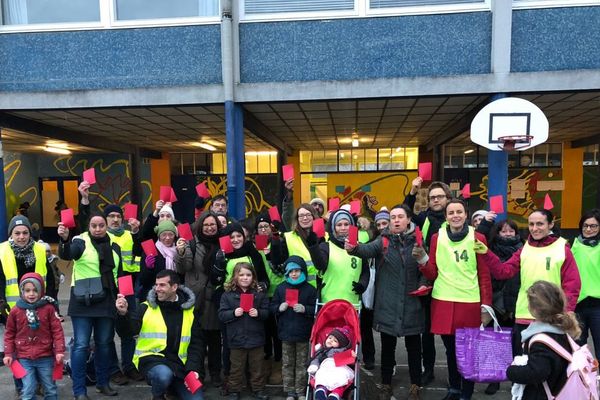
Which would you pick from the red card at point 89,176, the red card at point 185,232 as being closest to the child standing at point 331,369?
the red card at point 185,232

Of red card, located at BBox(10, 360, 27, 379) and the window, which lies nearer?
red card, located at BBox(10, 360, 27, 379)

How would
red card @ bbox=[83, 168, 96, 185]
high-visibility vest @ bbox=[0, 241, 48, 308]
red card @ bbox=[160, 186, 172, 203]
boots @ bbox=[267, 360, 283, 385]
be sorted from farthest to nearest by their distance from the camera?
1. red card @ bbox=[160, 186, 172, 203]
2. boots @ bbox=[267, 360, 283, 385]
3. high-visibility vest @ bbox=[0, 241, 48, 308]
4. red card @ bbox=[83, 168, 96, 185]

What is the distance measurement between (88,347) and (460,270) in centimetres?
356

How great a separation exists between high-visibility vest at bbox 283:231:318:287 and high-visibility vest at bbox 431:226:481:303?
4.07 ft

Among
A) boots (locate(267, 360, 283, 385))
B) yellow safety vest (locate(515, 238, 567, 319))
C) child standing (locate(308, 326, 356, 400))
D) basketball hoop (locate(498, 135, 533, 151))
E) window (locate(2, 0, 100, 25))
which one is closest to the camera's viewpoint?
child standing (locate(308, 326, 356, 400))

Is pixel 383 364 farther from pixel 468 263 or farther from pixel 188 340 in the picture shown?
pixel 188 340

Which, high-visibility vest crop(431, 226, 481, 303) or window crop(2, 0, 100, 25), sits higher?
window crop(2, 0, 100, 25)

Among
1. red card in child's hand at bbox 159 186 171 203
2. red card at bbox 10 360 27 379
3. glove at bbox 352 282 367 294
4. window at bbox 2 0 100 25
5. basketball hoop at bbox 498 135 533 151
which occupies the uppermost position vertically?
window at bbox 2 0 100 25

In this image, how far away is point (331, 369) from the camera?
10.6 feet

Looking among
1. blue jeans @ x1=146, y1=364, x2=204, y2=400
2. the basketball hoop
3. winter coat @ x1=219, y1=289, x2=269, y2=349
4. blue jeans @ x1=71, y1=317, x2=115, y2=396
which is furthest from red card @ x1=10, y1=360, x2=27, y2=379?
the basketball hoop

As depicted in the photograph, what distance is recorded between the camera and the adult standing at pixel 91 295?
3.76 meters

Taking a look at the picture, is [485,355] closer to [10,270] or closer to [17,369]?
[17,369]

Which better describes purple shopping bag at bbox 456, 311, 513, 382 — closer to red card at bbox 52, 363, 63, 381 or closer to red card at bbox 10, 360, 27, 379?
red card at bbox 52, 363, 63, 381

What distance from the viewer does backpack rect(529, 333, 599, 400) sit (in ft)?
7.36
